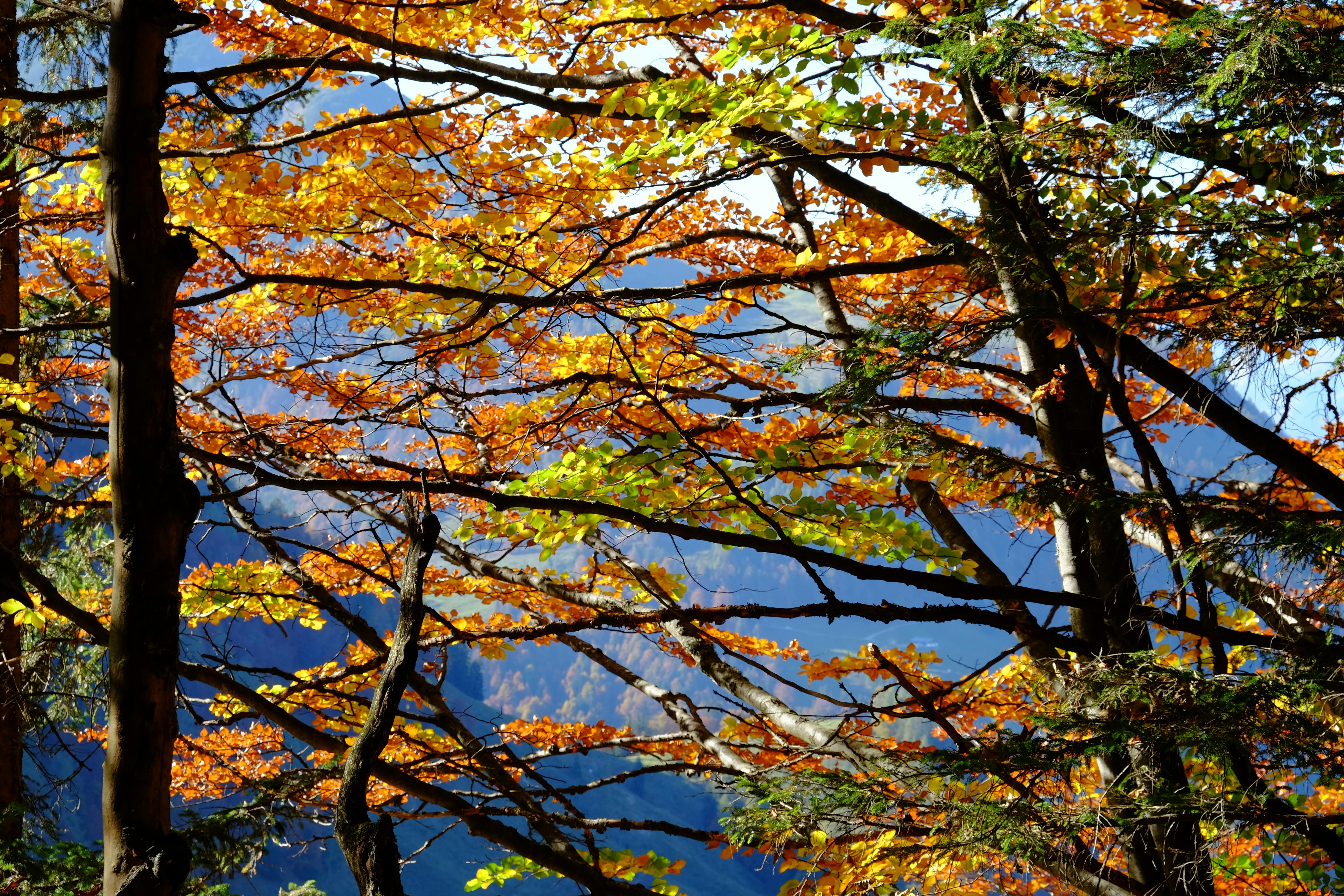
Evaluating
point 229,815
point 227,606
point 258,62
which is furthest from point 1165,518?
point 227,606

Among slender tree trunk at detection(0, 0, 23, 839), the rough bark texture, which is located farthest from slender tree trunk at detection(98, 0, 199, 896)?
slender tree trunk at detection(0, 0, 23, 839)

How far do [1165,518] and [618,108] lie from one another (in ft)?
8.89

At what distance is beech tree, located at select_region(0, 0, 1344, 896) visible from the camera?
268 centimetres

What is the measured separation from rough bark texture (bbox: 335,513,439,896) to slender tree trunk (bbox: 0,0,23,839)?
5.48m

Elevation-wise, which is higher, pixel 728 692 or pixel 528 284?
pixel 528 284

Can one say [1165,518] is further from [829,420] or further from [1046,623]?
[829,420]

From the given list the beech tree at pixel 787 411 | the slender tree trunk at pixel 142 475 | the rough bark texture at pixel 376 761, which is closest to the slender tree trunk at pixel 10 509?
the beech tree at pixel 787 411

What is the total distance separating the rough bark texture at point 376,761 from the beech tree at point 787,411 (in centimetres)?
1

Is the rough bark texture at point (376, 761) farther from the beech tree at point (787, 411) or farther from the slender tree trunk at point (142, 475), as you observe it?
the slender tree trunk at point (142, 475)

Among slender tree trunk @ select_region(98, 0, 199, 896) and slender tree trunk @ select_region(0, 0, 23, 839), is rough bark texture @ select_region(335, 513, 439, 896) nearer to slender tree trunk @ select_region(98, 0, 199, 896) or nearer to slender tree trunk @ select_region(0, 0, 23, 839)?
slender tree trunk @ select_region(98, 0, 199, 896)

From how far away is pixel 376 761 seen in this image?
7.82ft

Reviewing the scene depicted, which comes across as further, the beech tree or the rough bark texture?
the beech tree

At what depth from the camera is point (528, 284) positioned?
4.10m

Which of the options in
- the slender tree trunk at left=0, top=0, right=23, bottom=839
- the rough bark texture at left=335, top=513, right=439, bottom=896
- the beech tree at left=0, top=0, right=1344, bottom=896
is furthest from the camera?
the slender tree trunk at left=0, top=0, right=23, bottom=839
